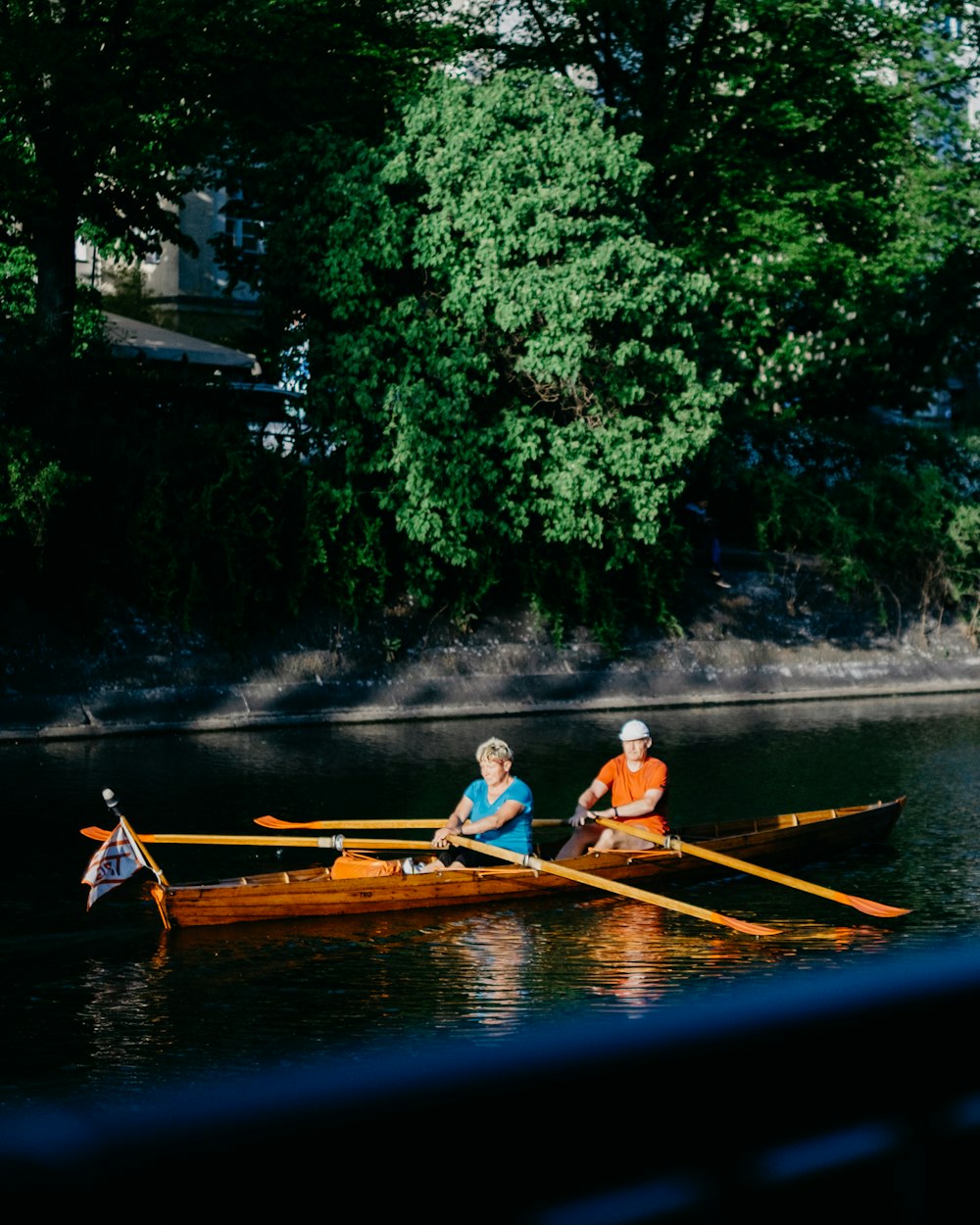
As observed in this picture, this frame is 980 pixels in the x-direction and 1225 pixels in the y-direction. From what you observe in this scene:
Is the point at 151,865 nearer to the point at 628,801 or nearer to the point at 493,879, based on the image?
the point at 493,879

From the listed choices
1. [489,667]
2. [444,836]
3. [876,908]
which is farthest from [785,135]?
[876,908]

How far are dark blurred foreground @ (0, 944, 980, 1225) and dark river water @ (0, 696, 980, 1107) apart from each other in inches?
4.3

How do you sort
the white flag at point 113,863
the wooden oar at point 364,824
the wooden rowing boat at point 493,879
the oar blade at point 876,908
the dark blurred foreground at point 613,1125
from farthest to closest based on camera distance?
the wooden oar at point 364,824, the oar blade at point 876,908, the wooden rowing boat at point 493,879, the white flag at point 113,863, the dark blurred foreground at point 613,1125

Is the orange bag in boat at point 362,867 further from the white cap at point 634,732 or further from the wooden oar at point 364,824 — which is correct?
the white cap at point 634,732

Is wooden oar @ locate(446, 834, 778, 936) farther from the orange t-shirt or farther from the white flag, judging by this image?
the white flag

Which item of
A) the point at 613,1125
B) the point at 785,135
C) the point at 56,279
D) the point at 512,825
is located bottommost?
the point at 512,825

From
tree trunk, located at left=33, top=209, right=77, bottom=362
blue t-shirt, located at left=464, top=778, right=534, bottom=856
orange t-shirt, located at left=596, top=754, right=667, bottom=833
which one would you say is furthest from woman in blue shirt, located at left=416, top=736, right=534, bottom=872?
tree trunk, located at left=33, top=209, right=77, bottom=362

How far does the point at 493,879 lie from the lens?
13031 mm

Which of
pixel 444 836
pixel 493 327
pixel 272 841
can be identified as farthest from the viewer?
pixel 493 327

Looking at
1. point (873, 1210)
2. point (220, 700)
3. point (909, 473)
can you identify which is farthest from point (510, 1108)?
point (909, 473)

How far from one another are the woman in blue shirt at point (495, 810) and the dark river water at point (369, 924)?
57cm

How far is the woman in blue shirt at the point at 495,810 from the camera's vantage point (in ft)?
43.5

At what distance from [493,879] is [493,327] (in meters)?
14.9

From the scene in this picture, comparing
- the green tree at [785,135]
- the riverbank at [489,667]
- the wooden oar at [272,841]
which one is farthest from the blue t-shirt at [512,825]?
the green tree at [785,135]
